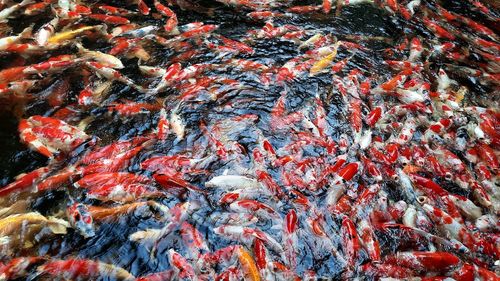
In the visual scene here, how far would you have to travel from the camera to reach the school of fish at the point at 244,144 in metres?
4.13

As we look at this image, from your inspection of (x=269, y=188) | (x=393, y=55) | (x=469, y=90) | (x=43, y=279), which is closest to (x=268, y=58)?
(x=393, y=55)

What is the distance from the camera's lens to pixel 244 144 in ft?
17.4

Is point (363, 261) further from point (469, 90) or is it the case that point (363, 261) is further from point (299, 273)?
point (469, 90)

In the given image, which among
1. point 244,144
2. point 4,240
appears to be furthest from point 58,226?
point 244,144

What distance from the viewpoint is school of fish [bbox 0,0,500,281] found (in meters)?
4.13

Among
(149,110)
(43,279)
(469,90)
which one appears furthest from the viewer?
(469,90)

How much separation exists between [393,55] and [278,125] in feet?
9.78

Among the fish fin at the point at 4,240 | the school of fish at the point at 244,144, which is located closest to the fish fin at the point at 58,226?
the school of fish at the point at 244,144

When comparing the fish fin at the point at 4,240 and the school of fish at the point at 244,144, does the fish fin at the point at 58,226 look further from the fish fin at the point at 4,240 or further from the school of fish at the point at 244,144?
the fish fin at the point at 4,240

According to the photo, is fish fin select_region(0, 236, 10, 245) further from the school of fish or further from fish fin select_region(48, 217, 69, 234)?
fish fin select_region(48, 217, 69, 234)

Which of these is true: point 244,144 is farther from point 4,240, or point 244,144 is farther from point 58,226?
point 4,240

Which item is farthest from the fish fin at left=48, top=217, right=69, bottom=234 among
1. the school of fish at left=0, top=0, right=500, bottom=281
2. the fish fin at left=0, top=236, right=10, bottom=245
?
the fish fin at left=0, top=236, right=10, bottom=245

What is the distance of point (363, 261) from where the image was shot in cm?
419

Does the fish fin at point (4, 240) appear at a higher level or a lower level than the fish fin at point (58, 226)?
higher
